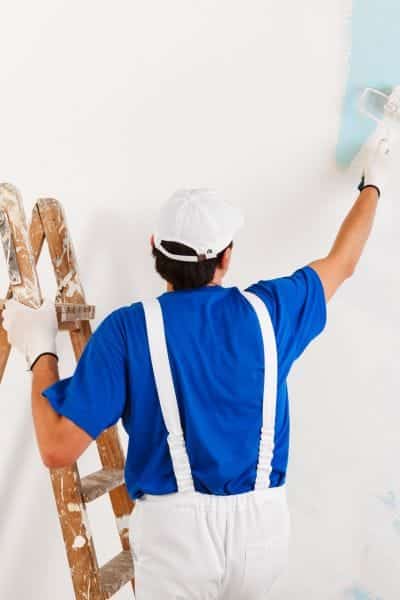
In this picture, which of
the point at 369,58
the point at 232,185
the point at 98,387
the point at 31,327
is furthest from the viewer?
the point at 232,185

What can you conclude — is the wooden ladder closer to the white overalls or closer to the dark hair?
the white overalls

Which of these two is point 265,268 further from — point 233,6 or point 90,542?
point 90,542

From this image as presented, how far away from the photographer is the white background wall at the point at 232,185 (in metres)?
1.75

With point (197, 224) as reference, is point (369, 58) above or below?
above

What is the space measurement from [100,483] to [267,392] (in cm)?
54

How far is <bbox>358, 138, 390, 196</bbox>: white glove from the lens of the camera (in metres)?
1.63

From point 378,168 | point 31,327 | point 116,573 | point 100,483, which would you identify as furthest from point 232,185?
point 116,573

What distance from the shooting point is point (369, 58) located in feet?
5.55

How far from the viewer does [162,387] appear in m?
1.35

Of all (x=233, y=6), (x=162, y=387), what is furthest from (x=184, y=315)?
(x=233, y=6)

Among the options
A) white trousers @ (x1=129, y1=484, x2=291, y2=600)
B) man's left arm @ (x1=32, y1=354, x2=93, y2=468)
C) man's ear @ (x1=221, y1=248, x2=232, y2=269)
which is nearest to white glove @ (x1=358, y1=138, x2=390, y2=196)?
man's ear @ (x1=221, y1=248, x2=232, y2=269)

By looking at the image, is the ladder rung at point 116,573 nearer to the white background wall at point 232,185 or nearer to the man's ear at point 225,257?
the white background wall at point 232,185

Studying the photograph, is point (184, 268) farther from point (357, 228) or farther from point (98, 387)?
point (357, 228)

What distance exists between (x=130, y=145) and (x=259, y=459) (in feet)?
3.10
